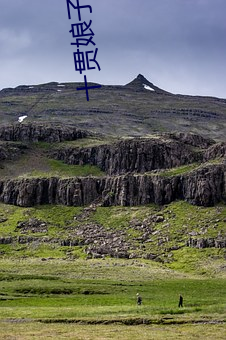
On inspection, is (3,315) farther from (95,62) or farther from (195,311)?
(95,62)

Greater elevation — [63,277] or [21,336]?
[21,336]

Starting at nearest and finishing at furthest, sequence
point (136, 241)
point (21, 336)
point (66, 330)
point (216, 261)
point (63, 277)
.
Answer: point (21, 336), point (66, 330), point (63, 277), point (216, 261), point (136, 241)

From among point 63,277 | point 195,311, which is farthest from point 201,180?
point 195,311

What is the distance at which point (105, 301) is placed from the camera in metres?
78.4

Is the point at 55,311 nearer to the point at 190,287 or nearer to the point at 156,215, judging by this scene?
the point at 190,287

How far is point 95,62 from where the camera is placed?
5859 centimetres

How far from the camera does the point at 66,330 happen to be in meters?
48.5

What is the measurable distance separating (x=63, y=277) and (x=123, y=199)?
8435 cm

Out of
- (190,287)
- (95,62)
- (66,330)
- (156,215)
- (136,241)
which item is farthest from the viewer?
(156,215)

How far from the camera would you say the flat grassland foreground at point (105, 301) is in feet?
157

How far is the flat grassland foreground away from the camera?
47.9m

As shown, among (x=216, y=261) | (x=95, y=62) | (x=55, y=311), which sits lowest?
(x=216, y=261)

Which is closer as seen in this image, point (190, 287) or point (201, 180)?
point (190, 287)

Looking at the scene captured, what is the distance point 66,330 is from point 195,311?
19388mm
